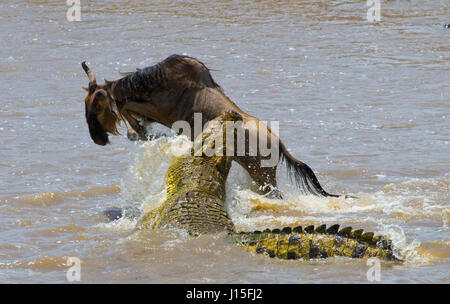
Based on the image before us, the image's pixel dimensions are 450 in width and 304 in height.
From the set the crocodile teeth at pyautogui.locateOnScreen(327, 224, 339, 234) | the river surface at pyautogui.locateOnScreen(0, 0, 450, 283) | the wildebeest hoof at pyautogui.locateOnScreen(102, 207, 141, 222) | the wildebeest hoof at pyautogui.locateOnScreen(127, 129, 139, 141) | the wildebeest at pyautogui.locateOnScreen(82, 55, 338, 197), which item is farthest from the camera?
the wildebeest hoof at pyautogui.locateOnScreen(127, 129, 139, 141)

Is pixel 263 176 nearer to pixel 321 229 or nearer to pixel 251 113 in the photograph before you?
pixel 321 229

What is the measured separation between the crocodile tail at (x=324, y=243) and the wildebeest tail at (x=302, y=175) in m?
2.07

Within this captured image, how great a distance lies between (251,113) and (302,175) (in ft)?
11.1

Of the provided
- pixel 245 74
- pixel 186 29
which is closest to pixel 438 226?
pixel 245 74

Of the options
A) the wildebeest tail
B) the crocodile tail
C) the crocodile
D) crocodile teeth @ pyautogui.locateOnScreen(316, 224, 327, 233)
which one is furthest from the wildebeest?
crocodile teeth @ pyautogui.locateOnScreen(316, 224, 327, 233)

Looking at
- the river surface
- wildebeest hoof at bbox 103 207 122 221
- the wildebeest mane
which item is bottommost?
wildebeest hoof at bbox 103 207 122 221

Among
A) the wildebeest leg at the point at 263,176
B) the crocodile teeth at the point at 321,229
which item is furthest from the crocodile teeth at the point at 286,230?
the wildebeest leg at the point at 263,176

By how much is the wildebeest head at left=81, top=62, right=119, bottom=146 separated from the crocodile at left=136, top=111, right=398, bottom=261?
123cm

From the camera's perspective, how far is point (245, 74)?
12.7 meters

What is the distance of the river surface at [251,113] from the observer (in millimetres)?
5297

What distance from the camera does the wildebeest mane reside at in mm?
6898

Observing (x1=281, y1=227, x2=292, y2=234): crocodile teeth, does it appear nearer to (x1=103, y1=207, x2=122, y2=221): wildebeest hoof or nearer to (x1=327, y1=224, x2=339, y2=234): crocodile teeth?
(x1=327, y1=224, x2=339, y2=234): crocodile teeth

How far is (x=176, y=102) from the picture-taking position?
7.03 meters
